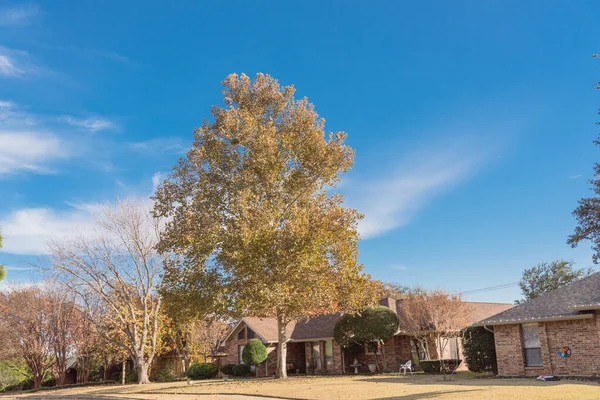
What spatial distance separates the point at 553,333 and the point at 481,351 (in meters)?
3.94

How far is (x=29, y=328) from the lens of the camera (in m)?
40.0

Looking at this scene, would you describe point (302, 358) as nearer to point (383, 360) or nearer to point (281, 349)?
point (383, 360)

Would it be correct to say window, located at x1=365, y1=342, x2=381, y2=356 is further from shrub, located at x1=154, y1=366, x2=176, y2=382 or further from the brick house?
shrub, located at x1=154, y1=366, x2=176, y2=382

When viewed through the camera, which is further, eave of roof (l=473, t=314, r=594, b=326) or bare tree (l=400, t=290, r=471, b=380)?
bare tree (l=400, t=290, r=471, b=380)

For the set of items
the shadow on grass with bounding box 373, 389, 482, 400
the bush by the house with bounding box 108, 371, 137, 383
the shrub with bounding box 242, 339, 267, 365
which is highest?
the shrub with bounding box 242, 339, 267, 365

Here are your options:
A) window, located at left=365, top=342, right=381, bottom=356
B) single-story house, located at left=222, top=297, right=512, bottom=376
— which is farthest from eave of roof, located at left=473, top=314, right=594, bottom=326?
window, located at left=365, top=342, right=381, bottom=356

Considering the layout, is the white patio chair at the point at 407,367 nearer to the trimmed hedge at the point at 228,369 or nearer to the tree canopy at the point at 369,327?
the tree canopy at the point at 369,327

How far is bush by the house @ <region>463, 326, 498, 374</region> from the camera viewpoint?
24406 millimetres

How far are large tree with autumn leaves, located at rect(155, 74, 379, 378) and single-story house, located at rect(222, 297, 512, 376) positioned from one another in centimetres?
608

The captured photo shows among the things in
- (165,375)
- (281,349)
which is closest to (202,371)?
(165,375)

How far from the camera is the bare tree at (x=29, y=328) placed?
40.1 metres

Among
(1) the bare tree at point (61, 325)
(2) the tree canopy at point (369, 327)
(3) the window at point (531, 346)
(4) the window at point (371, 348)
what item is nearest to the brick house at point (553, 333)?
(3) the window at point (531, 346)

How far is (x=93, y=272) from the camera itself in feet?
111

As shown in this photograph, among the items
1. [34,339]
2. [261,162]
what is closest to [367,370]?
[261,162]
